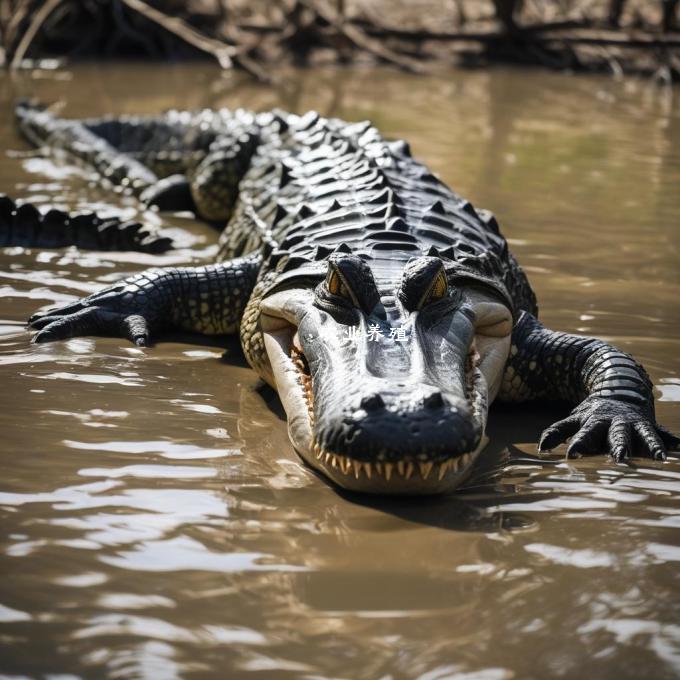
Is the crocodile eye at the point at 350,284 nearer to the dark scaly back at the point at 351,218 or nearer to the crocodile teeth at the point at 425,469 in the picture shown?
the dark scaly back at the point at 351,218

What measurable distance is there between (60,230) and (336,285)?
2752 millimetres

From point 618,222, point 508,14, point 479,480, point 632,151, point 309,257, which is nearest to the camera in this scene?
point 479,480

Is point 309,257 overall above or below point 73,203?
above

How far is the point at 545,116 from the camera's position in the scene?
10.9 meters

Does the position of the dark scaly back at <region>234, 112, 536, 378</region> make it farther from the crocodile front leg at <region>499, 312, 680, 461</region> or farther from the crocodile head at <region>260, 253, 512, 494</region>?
the crocodile front leg at <region>499, 312, 680, 461</region>

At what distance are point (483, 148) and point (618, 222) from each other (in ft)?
8.07

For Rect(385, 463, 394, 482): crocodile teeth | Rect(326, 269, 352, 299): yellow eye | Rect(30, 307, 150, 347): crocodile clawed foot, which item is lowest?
Rect(30, 307, 150, 347): crocodile clawed foot

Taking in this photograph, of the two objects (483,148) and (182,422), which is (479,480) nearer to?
(182,422)

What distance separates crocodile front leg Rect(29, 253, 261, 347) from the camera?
479cm

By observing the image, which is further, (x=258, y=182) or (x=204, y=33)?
(x=204, y=33)

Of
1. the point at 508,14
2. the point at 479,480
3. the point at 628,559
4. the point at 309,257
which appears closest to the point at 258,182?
the point at 309,257

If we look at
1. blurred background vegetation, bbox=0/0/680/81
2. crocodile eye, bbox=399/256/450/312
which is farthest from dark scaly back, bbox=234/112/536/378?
blurred background vegetation, bbox=0/0/680/81

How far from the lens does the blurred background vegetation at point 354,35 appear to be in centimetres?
1355

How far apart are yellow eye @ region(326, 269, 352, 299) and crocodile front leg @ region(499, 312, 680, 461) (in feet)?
2.90
